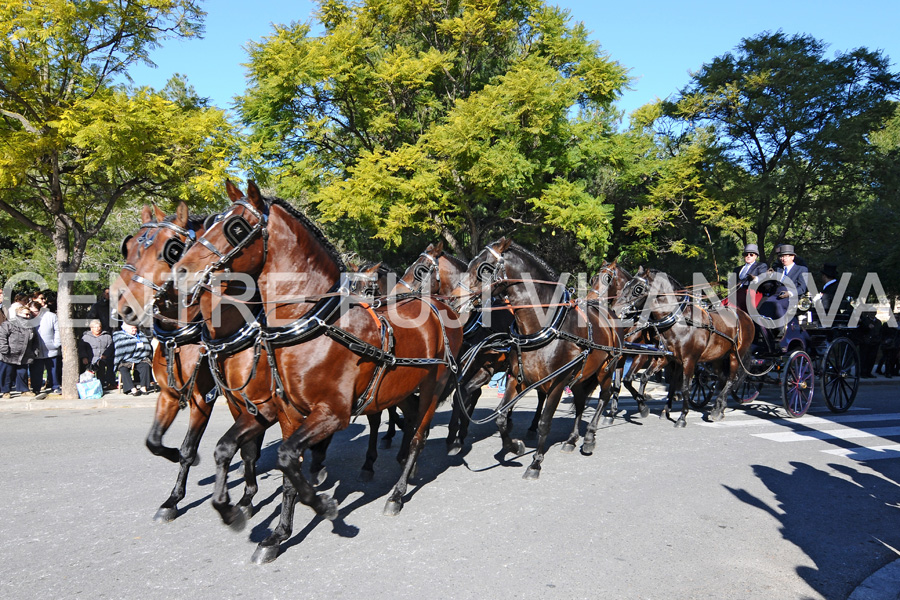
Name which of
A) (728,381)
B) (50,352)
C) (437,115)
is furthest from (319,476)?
(437,115)

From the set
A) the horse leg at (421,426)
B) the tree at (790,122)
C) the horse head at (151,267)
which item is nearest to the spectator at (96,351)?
the horse head at (151,267)

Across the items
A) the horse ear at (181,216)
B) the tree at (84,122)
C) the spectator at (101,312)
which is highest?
the tree at (84,122)

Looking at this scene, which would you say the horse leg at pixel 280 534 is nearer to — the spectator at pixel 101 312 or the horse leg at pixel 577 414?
the horse leg at pixel 577 414

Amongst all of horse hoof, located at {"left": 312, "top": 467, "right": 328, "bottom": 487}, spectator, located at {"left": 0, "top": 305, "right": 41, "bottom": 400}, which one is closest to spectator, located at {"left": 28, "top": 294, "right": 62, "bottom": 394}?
spectator, located at {"left": 0, "top": 305, "right": 41, "bottom": 400}

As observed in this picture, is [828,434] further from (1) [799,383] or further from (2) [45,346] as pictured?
(2) [45,346]

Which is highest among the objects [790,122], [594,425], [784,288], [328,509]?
[790,122]

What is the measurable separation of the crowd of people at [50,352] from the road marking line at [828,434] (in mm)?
10193

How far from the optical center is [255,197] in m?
4.43

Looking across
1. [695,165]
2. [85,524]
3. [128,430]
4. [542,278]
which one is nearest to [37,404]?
[128,430]

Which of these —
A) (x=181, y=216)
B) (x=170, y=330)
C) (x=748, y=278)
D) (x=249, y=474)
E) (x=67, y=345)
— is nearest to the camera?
(x=181, y=216)

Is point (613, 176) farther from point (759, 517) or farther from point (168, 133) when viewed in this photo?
point (759, 517)

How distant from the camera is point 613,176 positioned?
19766 millimetres

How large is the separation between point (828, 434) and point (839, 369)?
2.40 meters

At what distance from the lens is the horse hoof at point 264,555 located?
14.2 feet
